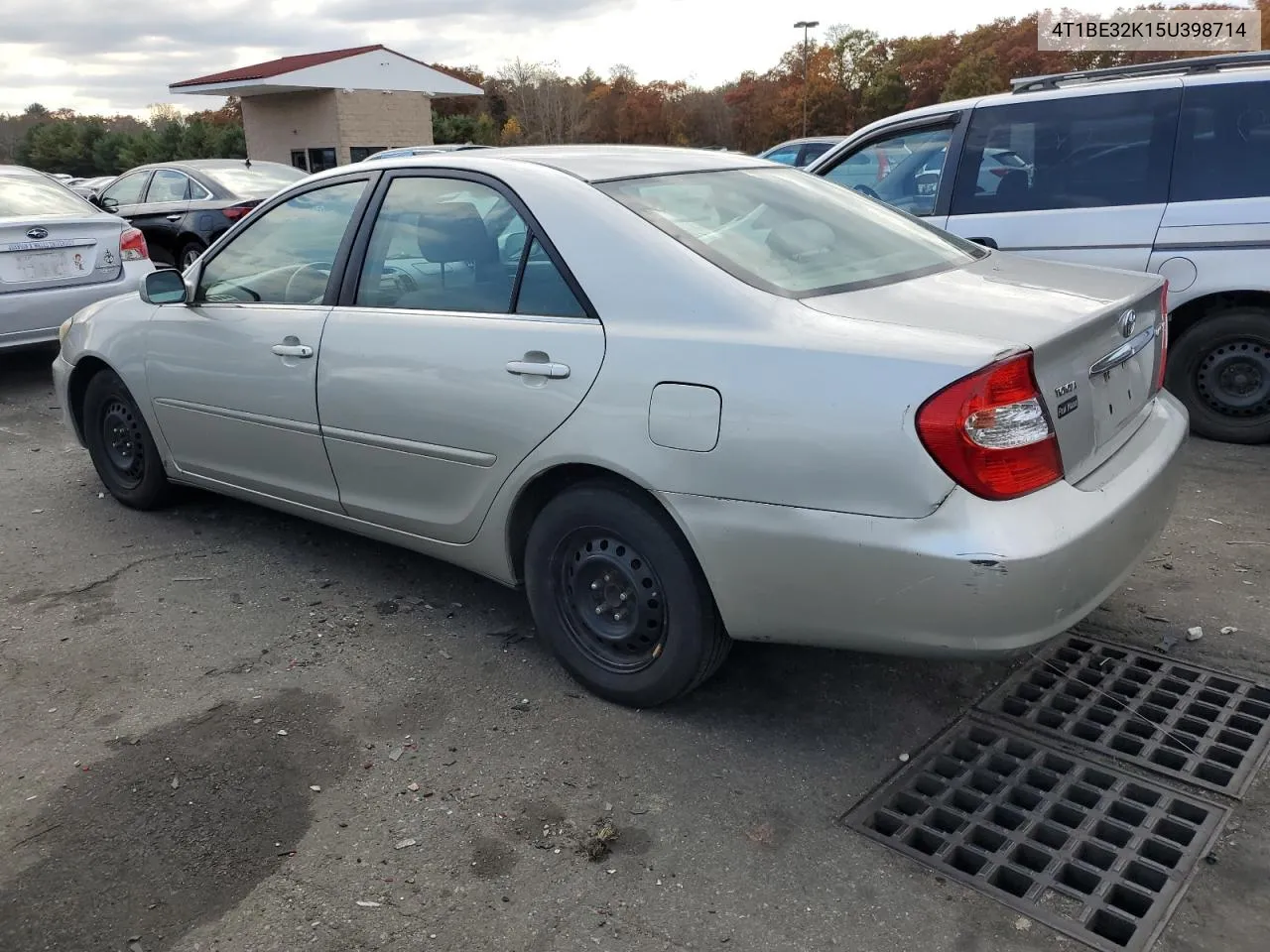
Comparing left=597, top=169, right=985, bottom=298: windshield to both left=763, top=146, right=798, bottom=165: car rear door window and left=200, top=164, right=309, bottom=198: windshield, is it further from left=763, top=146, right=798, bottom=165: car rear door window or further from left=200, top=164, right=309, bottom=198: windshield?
left=763, top=146, right=798, bottom=165: car rear door window

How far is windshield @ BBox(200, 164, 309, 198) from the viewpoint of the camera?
473 inches

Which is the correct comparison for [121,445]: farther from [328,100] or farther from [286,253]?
[328,100]

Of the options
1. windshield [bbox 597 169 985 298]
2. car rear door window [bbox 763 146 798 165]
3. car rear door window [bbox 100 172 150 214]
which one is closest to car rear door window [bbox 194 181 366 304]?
windshield [bbox 597 169 985 298]

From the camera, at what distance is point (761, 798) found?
2.80m

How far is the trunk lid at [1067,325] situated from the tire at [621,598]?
2.60ft

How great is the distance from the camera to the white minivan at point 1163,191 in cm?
511

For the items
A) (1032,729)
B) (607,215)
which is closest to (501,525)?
(607,215)

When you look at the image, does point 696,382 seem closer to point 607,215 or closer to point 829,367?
point 829,367

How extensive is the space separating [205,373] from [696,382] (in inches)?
96.2

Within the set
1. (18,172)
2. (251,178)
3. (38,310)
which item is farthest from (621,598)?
(251,178)

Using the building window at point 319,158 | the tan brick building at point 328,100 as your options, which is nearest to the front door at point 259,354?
the tan brick building at point 328,100

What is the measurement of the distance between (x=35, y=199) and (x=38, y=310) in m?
1.18

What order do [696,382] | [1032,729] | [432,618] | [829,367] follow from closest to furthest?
[829,367], [696,382], [1032,729], [432,618]

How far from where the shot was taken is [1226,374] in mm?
5391
